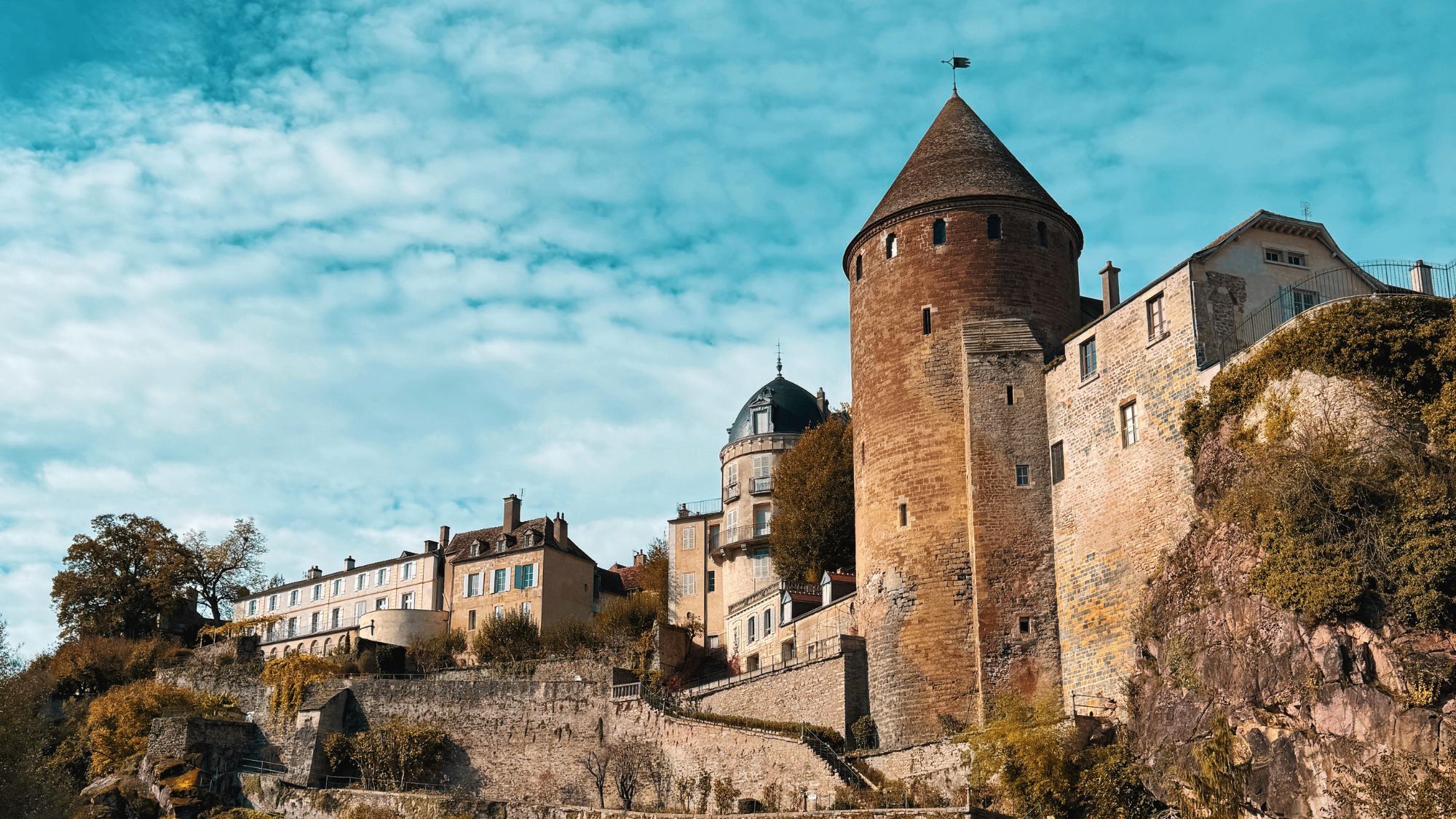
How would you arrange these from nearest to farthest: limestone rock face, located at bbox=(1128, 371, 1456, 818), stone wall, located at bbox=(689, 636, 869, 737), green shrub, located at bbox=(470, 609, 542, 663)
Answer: limestone rock face, located at bbox=(1128, 371, 1456, 818)
stone wall, located at bbox=(689, 636, 869, 737)
green shrub, located at bbox=(470, 609, 542, 663)

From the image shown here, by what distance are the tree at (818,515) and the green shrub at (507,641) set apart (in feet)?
29.7

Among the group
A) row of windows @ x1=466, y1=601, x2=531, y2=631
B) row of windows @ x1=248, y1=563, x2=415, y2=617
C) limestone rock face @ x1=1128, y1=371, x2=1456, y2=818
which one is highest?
row of windows @ x1=248, y1=563, x2=415, y2=617

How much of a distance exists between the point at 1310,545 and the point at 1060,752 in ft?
21.0

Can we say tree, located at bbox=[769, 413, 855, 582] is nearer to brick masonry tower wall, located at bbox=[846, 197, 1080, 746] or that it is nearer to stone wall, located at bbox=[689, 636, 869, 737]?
stone wall, located at bbox=[689, 636, 869, 737]

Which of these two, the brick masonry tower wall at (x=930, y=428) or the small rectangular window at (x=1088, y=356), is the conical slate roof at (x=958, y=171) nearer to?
the brick masonry tower wall at (x=930, y=428)

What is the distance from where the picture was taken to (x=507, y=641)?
5006 cm

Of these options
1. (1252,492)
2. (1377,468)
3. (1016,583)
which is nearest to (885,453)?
(1016,583)

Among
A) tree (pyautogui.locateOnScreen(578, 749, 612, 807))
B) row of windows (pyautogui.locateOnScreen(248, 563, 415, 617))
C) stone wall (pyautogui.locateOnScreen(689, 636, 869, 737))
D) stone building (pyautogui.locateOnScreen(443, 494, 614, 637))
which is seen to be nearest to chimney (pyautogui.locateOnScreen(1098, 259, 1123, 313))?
stone wall (pyautogui.locateOnScreen(689, 636, 869, 737))

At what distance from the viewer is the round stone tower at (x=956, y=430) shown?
1329 inches

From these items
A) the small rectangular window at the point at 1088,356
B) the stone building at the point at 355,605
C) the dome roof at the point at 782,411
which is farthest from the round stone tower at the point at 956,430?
the stone building at the point at 355,605

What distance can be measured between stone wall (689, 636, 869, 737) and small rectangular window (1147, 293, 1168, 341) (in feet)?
34.2

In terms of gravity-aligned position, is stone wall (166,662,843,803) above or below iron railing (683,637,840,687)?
below

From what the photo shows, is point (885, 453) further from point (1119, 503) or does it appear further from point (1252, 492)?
point (1252, 492)

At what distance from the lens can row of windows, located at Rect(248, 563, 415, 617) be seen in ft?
198
